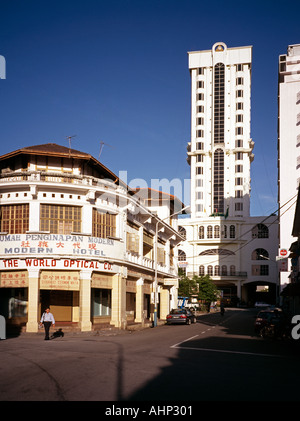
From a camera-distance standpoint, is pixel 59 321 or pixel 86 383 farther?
pixel 59 321

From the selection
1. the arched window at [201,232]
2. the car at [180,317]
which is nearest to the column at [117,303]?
the car at [180,317]

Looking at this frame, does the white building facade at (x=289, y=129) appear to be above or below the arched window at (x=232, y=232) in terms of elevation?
above

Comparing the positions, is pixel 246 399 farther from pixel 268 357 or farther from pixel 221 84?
pixel 221 84

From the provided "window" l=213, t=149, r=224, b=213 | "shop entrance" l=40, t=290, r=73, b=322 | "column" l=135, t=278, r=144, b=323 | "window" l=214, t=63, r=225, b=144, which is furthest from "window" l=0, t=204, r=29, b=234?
"window" l=214, t=63, r=225, b=144

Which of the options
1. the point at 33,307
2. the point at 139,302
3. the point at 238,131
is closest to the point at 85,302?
the point at 33,307

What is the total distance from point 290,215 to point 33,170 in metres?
50.7

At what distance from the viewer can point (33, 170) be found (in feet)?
97.8

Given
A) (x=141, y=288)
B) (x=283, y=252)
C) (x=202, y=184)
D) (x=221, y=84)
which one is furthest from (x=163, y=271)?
(x=221, y=84)

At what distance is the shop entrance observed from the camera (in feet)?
96.9

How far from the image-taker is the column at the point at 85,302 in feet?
92.8

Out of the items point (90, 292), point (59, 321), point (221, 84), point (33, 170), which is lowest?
point (59, 321)

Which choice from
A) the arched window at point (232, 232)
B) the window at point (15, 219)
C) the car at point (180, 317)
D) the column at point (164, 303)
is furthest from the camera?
the arched window at point (232, 232)

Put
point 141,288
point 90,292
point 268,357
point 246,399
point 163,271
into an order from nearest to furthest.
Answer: point 246,399 → point 268,357 → point 90,292 → point 141,288 → point 163,271

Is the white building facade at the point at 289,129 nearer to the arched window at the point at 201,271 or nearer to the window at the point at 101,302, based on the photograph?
the arched window at the point at 201,271
